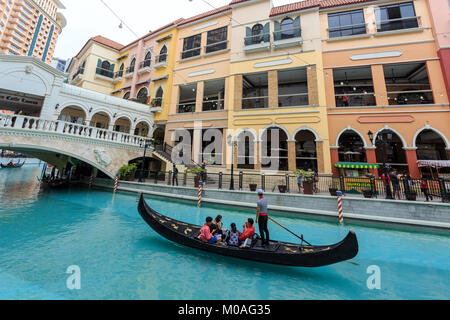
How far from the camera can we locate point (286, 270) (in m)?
4.48

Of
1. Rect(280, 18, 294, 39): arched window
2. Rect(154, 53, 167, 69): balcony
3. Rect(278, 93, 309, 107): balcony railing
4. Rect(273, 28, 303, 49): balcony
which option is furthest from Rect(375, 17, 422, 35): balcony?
Rect(154, 53, 167, 69): balcony

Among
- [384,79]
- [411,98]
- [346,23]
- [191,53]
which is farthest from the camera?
[191,53]

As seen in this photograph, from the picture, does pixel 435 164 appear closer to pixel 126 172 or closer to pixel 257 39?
pixel 257 39

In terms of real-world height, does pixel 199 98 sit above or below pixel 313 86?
above

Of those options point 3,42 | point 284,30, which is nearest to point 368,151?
point 284,30

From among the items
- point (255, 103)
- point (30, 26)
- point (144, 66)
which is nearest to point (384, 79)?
point (255, 103)

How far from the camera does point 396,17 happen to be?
13.2 m

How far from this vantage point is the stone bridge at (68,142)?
1080 cm

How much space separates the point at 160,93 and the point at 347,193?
1972 cm

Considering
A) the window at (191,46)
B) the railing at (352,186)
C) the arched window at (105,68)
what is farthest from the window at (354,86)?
the arched window at (105,68)

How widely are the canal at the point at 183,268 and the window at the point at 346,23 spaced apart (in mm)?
14348

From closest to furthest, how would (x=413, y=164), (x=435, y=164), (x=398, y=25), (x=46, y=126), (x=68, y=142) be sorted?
(x=435, y=164) < (x=413, y=164) < (x=46, y=126) < (x=68, y=142) < (x=398, y=25)

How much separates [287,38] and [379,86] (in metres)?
7.75

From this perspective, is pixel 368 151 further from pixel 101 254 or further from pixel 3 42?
pixel 3 42
